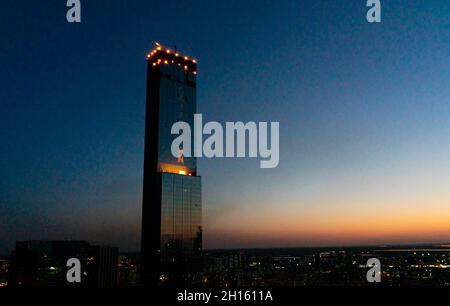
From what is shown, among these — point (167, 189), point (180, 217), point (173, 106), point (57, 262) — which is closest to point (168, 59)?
point (173, 106)

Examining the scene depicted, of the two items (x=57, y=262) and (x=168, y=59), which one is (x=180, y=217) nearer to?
(x=57, y=262)

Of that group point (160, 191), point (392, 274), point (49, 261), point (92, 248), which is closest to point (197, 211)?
point (160, 191)

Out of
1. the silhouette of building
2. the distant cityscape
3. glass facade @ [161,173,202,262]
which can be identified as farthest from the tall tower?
the silhouette of building

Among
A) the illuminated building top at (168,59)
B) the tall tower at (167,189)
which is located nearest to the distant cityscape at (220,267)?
the tall tower at (167,189)

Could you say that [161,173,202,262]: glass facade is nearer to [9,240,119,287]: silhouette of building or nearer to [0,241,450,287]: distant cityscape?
[0,241,450,287]: distant cityscape
